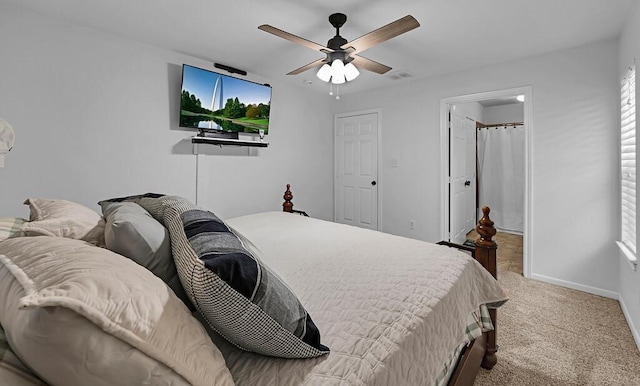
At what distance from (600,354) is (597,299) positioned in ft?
3.72

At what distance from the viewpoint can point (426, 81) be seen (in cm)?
407

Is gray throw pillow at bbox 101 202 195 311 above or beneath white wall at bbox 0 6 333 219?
beneath

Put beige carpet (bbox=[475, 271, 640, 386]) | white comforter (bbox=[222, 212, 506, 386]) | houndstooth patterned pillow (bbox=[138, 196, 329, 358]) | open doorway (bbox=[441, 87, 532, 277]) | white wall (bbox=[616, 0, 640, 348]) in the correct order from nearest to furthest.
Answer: houndstooth patterned pillow (bbox=[138, 196, 329, 358]) < white comforter (bbox=[222, 212, 506, 386]) < beige carpet (bbox=[475, 271, 640, 386]) < white wall (bbox=[616, 0, 640, 348]) < open doorway (bbox=[441, 87, 532, 277])

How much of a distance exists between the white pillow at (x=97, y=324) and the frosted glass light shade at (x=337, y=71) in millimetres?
2127

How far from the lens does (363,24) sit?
257 centimetres

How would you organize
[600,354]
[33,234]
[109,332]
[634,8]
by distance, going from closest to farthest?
[109,332], [33,234], [600,354], [634,8]

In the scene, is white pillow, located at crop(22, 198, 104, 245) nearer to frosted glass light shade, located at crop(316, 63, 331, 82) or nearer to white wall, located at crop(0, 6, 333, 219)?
white wall, located at crop(0, 6, 333, 219)

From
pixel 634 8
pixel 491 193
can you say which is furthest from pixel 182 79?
pixel 491 193

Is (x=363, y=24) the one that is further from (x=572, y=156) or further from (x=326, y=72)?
(x=572, y=156)

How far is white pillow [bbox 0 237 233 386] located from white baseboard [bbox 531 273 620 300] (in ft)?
12.2

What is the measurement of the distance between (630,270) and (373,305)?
8.40 ft

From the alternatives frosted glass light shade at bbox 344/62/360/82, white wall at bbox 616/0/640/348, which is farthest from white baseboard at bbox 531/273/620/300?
frosted glass light shade at bbox 344/62/360/82

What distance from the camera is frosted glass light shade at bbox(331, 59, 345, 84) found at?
237 centimetres

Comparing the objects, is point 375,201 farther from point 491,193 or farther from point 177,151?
point 177,151
